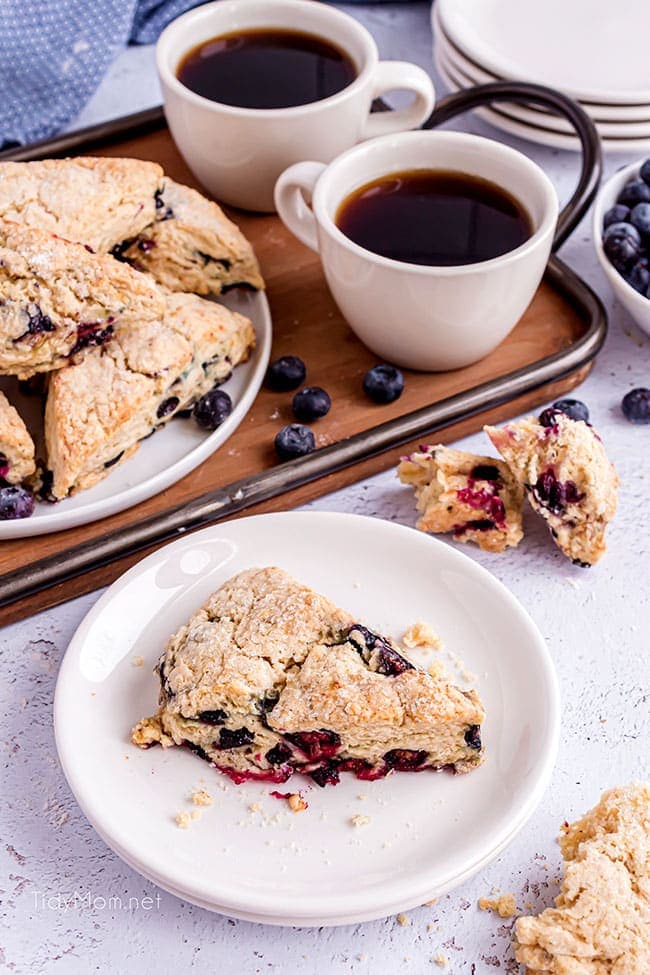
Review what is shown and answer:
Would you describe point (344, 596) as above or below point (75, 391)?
below

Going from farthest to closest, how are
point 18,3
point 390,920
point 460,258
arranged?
point 18,3 → point 460,258 → point 390,920

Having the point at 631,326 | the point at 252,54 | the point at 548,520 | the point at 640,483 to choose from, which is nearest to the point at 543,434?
the point at 548,520

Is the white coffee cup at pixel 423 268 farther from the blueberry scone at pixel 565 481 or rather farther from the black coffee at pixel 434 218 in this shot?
the blueberry scone at pixel 565 481

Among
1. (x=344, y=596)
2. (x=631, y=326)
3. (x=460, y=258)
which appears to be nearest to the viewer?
(x=344, y=596)

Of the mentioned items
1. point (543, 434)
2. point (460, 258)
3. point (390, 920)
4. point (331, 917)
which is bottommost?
point (390, 920)

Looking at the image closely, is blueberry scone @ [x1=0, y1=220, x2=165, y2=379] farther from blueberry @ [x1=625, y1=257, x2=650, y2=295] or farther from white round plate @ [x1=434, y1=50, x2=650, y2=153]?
white round plate @ [x1=434, y1=50, x2=650, y2=153]

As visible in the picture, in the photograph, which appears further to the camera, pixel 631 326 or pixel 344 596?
pixel 631 326

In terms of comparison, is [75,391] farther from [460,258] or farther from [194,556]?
[460,258]
